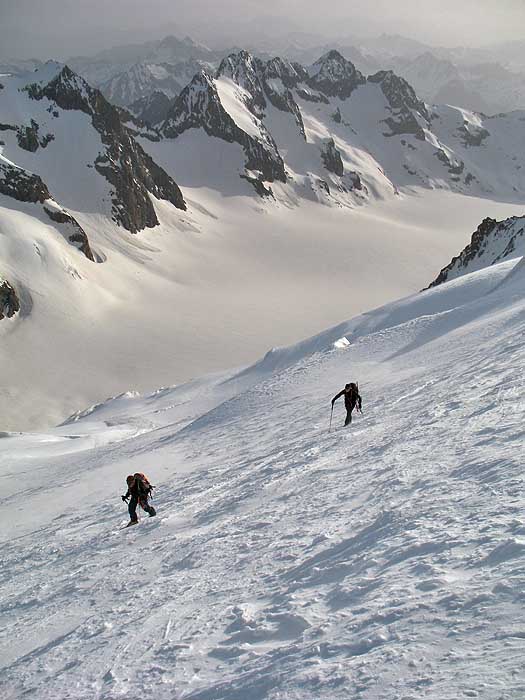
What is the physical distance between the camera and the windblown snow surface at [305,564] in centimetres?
475

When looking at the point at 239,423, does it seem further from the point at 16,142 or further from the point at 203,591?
the point at 16,142

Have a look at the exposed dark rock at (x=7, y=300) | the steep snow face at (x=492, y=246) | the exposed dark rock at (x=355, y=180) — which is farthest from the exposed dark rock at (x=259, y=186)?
the steep snow face at (x=492, y=246)

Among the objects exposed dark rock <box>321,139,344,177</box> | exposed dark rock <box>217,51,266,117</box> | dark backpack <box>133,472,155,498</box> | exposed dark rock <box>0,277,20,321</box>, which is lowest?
dark backpack <box>133,472,155,498</box>

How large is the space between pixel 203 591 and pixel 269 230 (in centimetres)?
12663

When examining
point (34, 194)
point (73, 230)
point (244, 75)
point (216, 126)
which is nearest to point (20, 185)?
point (34, 194)

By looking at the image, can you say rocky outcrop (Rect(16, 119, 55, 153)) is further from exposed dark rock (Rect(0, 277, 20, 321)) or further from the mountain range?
exposed dark rock (Rect(0, 277, 20, 321))

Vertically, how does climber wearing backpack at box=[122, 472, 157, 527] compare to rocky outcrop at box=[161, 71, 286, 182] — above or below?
below

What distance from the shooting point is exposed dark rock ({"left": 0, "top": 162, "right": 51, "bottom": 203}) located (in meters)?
81.9

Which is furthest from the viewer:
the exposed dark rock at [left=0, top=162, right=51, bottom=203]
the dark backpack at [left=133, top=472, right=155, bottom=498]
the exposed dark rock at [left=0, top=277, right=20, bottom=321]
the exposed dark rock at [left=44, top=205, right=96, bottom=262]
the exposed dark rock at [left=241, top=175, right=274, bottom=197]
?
the exposed dark rock at [left=241, top=175, right=274, bottom=197]

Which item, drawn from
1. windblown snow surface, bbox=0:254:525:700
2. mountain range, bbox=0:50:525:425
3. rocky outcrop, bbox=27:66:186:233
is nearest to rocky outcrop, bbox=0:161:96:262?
mountain range, bbox=0:50:525:425

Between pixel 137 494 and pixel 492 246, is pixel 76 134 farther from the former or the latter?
pixel 137 494

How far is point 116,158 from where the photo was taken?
108 metres

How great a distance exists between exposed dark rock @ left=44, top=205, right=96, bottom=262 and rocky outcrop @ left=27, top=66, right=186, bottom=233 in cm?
1877

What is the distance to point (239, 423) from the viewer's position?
19.6 meters
